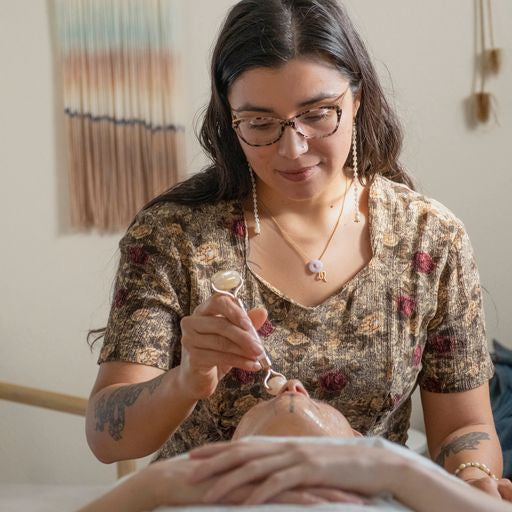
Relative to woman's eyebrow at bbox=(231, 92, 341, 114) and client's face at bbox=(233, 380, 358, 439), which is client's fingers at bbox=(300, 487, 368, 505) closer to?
client's face at bbox=(233, 380, 358, 439)

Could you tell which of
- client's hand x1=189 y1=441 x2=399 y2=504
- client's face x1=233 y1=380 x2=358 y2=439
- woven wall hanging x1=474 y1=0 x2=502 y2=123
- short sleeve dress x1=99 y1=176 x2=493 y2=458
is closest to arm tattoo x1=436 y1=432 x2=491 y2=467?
short sleeve dress x1=99 y1=176 x2=493 y2=458

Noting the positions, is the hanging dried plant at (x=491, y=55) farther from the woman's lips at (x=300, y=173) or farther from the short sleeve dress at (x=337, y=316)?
the woman's lips at (x=300, y=173)

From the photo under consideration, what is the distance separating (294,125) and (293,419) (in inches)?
20.4

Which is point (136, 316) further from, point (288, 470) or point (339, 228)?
point (288, 470)

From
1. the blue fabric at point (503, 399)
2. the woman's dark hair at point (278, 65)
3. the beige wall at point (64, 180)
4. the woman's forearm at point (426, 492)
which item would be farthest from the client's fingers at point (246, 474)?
the beige wall at point (64, 180)

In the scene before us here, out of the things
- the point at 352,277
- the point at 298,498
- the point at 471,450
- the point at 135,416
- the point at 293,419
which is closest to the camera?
the point at 298,498

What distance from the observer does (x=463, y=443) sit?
6.04 feet

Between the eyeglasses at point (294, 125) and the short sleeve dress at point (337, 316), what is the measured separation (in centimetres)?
22

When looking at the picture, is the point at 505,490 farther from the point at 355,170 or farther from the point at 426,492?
the point at 355,170

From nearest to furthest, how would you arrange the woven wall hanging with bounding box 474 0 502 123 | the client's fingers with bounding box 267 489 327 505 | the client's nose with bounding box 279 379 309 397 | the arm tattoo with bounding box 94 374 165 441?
the client's fingers with bounding box 267 489 327 505
the client's nose with bounding box 279 379 309 397
the arm tattoo with bounding box 94 374 165 441
the woven wall hanging with bounding box 474 0 502 123

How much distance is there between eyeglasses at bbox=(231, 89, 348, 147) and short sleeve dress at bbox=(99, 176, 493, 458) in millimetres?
225

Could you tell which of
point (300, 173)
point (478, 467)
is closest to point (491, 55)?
point (300, 173)

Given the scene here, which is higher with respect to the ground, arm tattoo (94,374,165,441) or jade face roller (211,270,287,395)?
jade face roller (211,270,287,395)

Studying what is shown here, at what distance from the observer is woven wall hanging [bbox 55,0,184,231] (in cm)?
309
